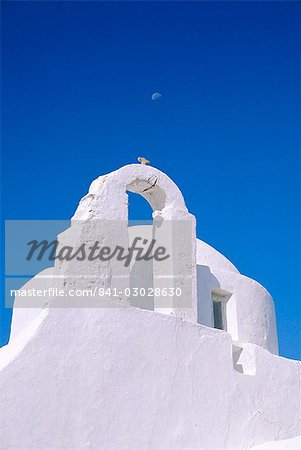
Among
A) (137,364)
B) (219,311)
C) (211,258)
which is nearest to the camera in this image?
(137,364)

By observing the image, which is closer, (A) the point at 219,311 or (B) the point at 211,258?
(A) the point at 219,311

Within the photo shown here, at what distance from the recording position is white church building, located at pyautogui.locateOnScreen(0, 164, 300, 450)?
20.7 feet

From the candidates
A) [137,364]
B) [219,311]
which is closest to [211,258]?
[219,311]

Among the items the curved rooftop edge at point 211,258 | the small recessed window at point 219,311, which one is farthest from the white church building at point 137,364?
the curved rooftop edge at point 211,258

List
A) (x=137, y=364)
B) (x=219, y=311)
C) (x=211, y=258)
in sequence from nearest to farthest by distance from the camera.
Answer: (x=137, y=364)
(x=219, y=311)
(x=211, y=258)

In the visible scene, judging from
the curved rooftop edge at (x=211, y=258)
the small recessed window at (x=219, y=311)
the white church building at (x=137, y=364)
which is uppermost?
the curved rooftop edge at (x=211, y=258)

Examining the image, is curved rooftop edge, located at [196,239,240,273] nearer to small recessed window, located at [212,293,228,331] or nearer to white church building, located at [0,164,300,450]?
small recessed window, located at [212,293,228,331]

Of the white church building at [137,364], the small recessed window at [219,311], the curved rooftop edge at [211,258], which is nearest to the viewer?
the white church building at [137,364]

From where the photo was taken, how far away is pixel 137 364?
285 inches

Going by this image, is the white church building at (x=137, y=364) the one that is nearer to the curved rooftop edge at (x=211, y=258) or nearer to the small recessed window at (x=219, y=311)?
the small recessed window at (x=219, y=311)

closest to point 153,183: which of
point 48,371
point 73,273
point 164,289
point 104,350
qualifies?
point 164,289

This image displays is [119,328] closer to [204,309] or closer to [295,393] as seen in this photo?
A: [204,309]

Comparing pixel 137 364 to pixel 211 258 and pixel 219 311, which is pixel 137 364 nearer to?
pixel 219 311

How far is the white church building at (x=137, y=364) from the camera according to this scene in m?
6.32
